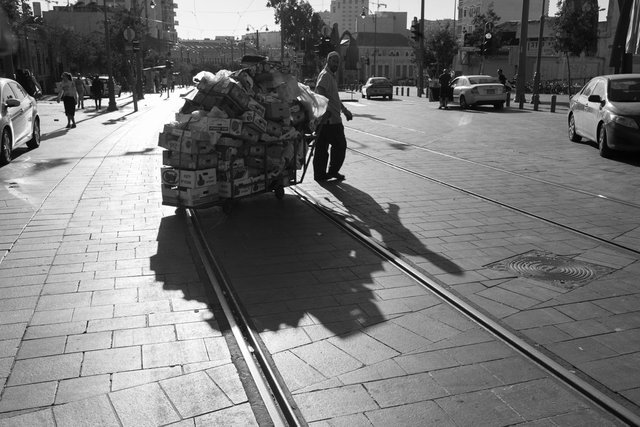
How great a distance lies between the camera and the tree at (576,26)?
39875mm

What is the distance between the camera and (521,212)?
7.66 m

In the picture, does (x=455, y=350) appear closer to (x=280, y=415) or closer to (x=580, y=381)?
(x=580, y=381)

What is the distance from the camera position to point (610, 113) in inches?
472

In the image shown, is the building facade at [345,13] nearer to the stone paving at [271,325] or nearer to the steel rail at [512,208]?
the steel rail at [512,208]

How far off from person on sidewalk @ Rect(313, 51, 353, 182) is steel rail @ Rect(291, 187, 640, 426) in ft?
9.81

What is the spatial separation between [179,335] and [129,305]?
74cm

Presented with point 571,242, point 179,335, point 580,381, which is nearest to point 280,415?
point 179,335

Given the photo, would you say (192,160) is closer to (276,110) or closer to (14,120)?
(276,110)

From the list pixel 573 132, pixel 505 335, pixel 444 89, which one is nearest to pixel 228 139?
pixel 505 335

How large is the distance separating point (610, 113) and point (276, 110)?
305 inches

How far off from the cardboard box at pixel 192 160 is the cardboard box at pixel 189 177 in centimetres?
6

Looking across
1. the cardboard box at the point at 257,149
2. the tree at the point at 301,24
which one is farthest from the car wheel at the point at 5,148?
the tree at the point at 301,24

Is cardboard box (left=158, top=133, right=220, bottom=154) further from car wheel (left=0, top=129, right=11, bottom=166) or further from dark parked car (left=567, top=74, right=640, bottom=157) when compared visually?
dark parked car (left=567, top=74, right=640, bottom=157)

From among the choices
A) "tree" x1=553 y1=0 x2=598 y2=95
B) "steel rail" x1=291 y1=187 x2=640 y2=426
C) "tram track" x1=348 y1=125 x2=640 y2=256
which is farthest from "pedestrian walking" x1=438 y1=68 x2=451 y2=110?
"steel rail" x1=291 y1=187 x2=640 y2=426
